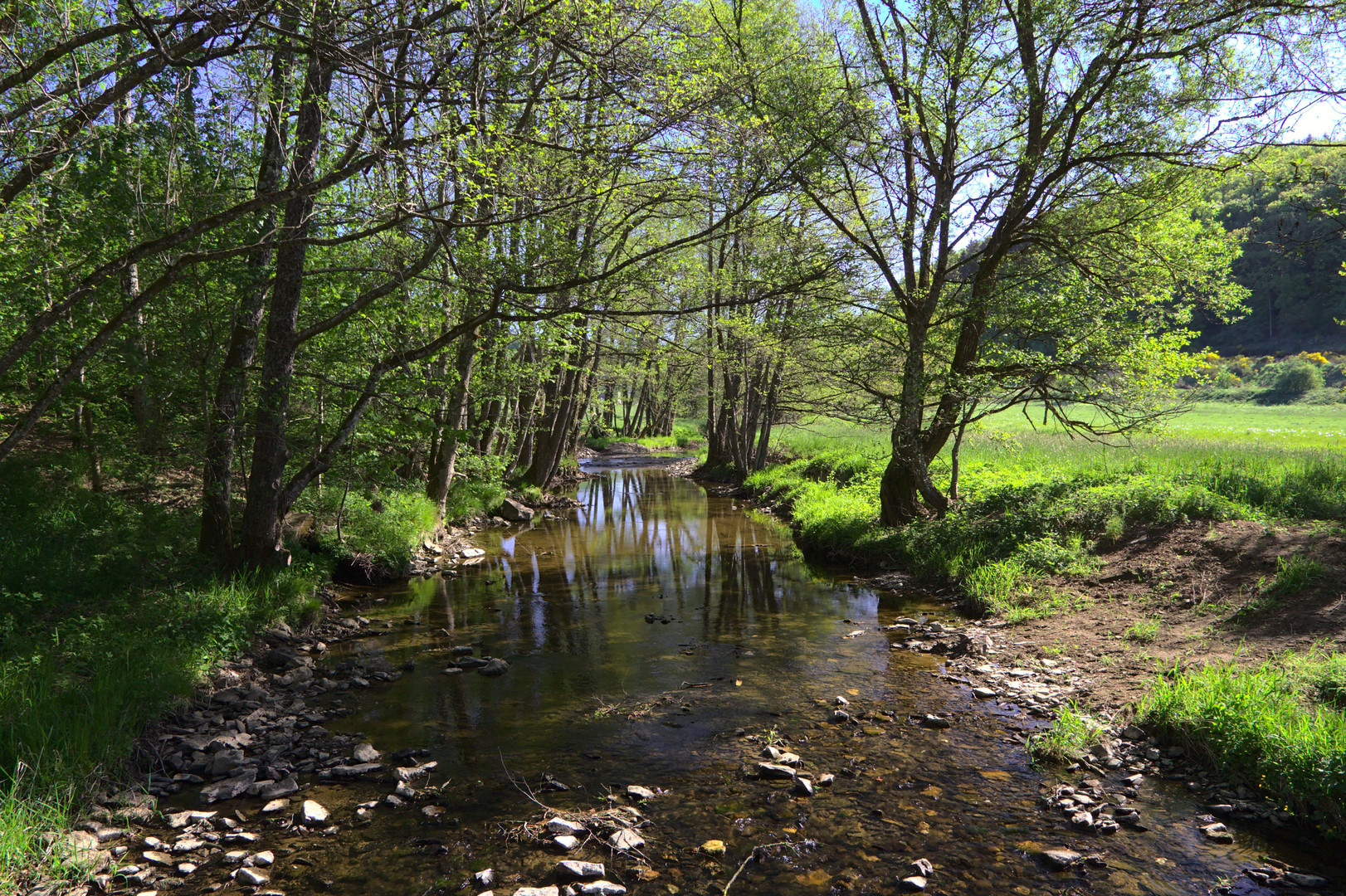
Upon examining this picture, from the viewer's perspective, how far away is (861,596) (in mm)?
12516

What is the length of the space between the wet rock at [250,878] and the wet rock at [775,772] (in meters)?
3.80

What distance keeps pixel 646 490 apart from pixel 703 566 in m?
14.4

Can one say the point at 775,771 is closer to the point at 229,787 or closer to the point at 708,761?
the point at 708,761

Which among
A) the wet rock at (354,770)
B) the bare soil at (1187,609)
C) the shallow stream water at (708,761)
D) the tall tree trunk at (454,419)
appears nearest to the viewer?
the shallow stream water at (708,761)

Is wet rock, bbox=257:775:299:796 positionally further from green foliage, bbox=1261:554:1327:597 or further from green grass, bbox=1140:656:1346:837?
green foliage, bbox=1261:554:1327:597

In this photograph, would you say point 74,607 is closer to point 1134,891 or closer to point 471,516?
point 1134,891

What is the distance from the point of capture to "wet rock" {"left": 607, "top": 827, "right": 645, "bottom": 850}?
5039 mm

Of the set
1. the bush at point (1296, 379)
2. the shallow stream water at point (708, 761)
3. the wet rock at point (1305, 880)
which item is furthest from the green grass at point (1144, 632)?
the bush at point (1296, 379)

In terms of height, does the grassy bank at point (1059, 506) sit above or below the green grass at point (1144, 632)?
above

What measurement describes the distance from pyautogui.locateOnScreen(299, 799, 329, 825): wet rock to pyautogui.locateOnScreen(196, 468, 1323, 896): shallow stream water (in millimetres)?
103

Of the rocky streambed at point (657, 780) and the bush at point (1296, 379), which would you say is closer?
the rocky streambed at point (657, 780)

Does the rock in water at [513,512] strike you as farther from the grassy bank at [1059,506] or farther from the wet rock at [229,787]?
the wet rock at [229,787]

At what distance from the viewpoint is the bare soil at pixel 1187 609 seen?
7.50 meters

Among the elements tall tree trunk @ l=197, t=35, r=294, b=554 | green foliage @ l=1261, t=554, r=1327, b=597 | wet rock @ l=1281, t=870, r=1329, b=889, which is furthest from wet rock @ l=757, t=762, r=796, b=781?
tall tree trunk @ l=197, t=35, r=294, b=554
